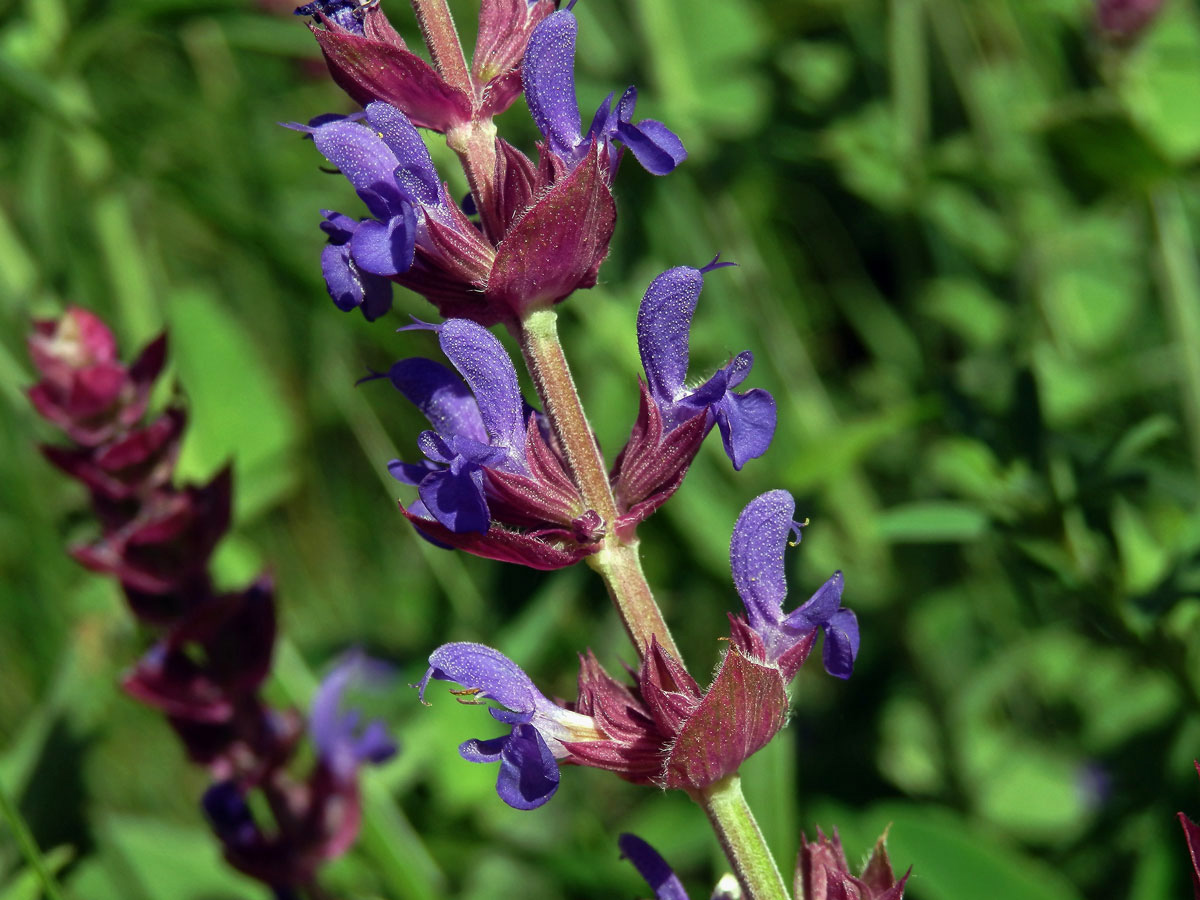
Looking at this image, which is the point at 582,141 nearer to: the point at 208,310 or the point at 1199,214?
the point at 208,310

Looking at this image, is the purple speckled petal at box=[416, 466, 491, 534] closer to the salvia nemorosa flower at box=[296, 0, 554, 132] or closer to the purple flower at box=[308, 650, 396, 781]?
the salvia nemorosa flower at box=[296, 0, 554, 132]

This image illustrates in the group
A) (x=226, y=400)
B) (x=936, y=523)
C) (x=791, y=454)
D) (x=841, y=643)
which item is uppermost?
(x=841, y=643)

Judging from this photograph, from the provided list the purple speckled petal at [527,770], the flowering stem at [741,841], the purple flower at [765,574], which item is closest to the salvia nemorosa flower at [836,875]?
the flowering stem at [741,841]

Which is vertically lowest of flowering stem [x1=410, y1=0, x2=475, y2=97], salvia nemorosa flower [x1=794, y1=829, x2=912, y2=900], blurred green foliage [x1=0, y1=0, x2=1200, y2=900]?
blurred green foliage [x1=0, y1=0, x2=1200, y2=900]

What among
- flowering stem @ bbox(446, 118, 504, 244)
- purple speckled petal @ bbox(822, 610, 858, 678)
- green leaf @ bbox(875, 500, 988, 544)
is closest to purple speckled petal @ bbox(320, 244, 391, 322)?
flowering stem @ bbox(446, 118, 504, 244)

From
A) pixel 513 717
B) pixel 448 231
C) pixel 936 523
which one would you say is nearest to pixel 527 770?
pixel 513 717

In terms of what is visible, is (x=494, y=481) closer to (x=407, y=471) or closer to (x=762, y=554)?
(x=407, y=471)
